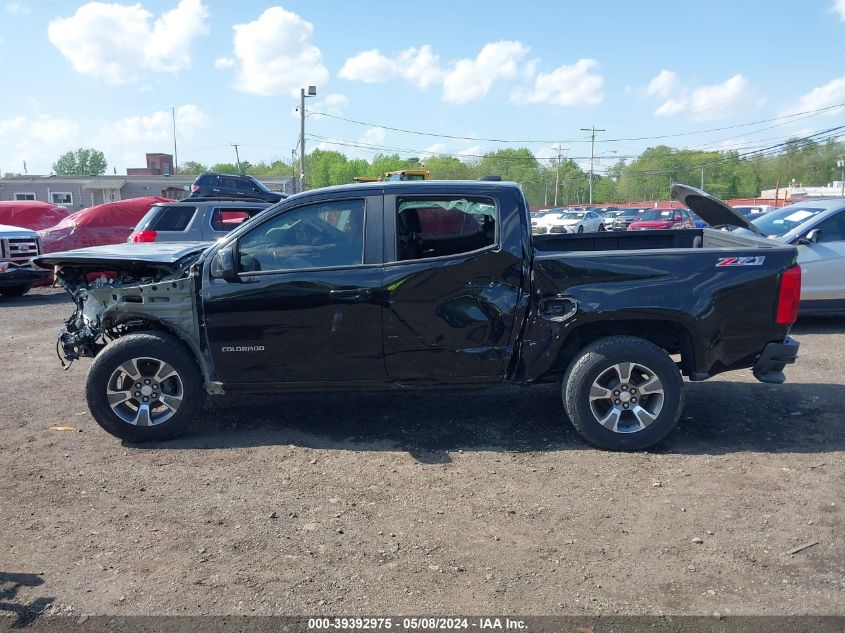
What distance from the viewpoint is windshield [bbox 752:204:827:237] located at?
9922 millimetres

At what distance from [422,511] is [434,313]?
59.8 inches

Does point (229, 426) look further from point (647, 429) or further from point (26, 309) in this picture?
point (26, 309)

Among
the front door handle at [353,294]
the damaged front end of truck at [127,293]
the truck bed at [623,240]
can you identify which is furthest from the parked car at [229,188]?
the front door handle at [353,294]

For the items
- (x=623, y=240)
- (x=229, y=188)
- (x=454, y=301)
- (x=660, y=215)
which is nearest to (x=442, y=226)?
(x=454, y=301)

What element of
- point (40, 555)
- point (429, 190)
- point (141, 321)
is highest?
point (429, 190)

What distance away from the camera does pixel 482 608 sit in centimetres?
328

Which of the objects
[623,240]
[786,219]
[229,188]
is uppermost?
[229,188]

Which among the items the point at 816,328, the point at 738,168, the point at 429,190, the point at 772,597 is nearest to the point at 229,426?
the point at 429,190

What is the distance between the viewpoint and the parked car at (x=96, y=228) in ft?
53.3

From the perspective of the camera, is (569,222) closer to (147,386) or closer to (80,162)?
(147,386)

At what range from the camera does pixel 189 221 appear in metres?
11.5

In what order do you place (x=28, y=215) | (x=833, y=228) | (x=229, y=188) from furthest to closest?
(x=28, y=215) → (x=229, y=188) → (x=833, y=228)

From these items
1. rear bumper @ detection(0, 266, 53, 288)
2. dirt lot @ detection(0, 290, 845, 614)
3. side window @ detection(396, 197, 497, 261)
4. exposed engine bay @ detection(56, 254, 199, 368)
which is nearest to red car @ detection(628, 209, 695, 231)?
rear bumper @ detection(0, 266, 53, 288)

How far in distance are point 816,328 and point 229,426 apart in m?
7.89
